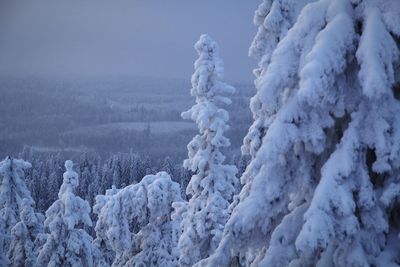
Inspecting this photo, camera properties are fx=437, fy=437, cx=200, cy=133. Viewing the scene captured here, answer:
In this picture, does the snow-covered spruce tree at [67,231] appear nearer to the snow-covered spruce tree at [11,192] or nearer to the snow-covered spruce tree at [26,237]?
the snow-covered spruce tree at [26,237]

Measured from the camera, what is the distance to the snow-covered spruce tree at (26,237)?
88.9 ft

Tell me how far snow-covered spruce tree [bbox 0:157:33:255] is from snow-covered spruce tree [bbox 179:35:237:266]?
46.7 feet

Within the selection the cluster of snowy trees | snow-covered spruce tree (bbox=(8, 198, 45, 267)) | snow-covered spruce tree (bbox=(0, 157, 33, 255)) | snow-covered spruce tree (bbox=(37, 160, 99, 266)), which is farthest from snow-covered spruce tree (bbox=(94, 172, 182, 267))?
the cluster of snowy trees

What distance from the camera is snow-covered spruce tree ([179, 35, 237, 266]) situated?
57.7 feet

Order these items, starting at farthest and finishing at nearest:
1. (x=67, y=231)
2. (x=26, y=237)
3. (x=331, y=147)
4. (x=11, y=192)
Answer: (x=11, y=192) → (x=26, y=237) → (x=67, y=231) → (x=331, y=147)

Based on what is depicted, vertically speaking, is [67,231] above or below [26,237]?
above

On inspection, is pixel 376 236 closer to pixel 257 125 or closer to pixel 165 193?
pixel 257 125

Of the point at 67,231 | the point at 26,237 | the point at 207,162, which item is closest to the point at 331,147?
the point at 207,162

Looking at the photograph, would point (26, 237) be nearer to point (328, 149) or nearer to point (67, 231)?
point (67, 231)

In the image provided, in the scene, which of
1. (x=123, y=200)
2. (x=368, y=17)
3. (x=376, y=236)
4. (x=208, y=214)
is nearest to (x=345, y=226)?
(x=376, y=236)

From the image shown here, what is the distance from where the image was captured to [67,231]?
24.2 m

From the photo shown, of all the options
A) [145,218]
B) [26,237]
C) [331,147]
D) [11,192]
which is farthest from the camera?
[11,192]

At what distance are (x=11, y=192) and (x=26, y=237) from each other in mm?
3071

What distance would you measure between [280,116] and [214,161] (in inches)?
459
